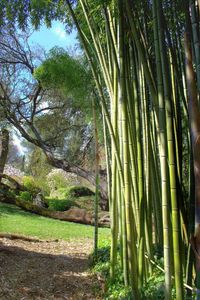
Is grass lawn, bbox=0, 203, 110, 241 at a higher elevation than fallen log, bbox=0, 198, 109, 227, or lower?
lower

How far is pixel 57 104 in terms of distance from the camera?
11.0m

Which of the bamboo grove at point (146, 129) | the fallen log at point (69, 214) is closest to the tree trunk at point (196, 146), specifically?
the bamboo grove at point (146, 129)

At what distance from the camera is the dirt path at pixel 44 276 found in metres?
2.87

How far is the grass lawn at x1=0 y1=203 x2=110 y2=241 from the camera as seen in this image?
632cm

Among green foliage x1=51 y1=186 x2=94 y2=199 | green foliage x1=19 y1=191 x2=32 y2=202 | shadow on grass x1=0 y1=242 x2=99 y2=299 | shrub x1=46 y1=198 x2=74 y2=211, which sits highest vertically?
green foliage x1=51 y1=186 x2=94 y2=199

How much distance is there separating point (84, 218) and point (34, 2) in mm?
5183

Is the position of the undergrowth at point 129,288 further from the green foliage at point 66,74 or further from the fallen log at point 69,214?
the fallen log at point 69,214

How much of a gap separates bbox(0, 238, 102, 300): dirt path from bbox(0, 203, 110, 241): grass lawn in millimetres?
1480

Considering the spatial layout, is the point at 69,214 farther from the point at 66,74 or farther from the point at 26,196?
the point at 66,74

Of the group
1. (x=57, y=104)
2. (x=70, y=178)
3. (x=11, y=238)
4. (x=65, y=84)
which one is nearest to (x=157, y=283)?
(x=11, y=238)

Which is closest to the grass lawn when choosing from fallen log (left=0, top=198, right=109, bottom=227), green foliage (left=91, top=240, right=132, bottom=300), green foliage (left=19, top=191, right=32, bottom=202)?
fallen log (left=0, top=198, right=109, bottom=227)

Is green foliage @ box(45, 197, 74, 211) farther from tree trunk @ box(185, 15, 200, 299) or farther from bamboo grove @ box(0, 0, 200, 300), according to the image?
tree trunk @ box(185, 15, 200, 299)

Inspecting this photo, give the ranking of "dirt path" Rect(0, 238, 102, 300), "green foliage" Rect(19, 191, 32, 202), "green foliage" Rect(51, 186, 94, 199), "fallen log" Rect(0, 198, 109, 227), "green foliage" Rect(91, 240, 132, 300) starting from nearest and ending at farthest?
1. "green foliage" Rect(91, 240, 132, 300)
2. "dirt path" Rect(0, 238, 102, 300)
3. "fallen log" Rect(0, 198, 109, 227)
4. "green foliage" Rect(19, 191, 32, 202)
5. "green foliage" Rect(51, 186, 94, 199)

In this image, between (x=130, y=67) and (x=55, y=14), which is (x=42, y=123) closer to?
(x=55, y=14)
